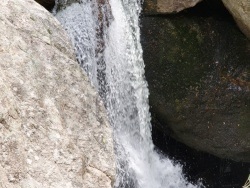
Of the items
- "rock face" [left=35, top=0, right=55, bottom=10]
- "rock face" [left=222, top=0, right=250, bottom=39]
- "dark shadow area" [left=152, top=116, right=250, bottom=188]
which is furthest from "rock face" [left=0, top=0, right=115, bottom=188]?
"dark shadow area" [left=152, top=116, right=250, bottom=188]

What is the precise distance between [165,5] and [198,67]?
32.5 inches

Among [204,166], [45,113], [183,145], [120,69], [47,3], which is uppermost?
[45,113]

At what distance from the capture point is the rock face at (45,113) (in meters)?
1.86

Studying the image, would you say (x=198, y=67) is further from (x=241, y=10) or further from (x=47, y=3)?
(x=47, y=3)

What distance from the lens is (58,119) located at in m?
2.09

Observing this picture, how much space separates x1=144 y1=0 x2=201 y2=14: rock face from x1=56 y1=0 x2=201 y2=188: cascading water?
0.43ft

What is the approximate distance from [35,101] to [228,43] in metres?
3.02

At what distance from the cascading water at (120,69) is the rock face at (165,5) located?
132mm

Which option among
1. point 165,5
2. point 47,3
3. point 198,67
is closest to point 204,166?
point 198,67

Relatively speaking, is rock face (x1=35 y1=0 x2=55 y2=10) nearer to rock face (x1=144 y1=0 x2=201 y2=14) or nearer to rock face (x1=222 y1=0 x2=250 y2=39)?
rock face (x1=144 y1=0 x2=201 y2=14)

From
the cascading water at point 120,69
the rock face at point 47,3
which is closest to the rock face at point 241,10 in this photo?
the cascading water at point 120,69

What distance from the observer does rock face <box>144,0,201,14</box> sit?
4269 millimetres

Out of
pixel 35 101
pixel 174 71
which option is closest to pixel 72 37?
pixel 174 71

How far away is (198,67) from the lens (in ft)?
14.6
